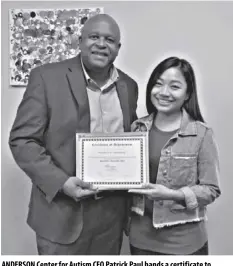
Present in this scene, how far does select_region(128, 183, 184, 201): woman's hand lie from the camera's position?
104 cm

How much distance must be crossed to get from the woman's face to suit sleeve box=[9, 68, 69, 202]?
1.26 feet

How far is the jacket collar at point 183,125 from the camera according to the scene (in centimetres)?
108

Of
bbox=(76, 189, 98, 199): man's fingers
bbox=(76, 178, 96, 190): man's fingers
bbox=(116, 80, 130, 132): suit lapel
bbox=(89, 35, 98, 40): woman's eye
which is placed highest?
bbox=(89, 35, 98, 40): woman's eye

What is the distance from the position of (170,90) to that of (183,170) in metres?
0.27

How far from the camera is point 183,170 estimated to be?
108cm

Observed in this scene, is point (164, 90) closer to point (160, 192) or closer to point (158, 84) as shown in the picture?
point (158, 84)

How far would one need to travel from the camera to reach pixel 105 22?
1095 mm

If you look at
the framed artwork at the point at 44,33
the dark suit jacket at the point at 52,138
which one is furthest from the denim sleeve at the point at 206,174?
the framed artwork at the point at 44,33

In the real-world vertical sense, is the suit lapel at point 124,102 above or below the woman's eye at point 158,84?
below

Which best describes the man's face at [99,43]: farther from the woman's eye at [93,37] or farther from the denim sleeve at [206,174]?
the denim sleeve at [206,174]

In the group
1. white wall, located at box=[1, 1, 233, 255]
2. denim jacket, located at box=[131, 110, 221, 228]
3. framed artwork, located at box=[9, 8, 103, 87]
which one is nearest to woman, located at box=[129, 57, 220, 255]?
denim jacket, located at box=[131, 110, 221, 228]

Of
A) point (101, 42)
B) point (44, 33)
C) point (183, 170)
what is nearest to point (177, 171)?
point (183, 170)

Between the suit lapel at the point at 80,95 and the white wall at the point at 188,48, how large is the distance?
27 centimetres

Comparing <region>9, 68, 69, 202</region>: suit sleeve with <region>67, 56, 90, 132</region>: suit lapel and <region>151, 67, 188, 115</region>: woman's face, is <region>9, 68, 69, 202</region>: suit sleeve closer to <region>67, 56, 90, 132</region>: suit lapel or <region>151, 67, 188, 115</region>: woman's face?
<region>67, 56, 90, 132</region>: suit lapel
